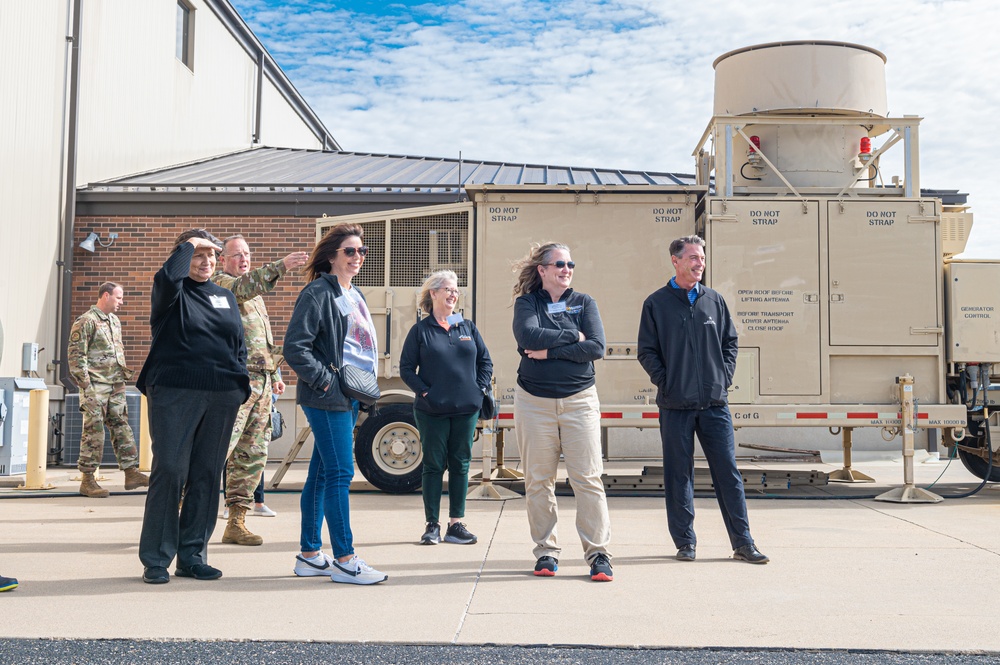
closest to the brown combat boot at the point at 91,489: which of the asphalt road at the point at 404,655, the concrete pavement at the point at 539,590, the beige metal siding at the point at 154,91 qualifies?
the concrete pavement at the point at 539,590

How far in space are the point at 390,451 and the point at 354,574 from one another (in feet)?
13.6

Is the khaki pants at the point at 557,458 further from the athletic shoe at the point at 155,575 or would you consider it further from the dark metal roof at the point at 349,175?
the dark metal roof at the point at 349,175

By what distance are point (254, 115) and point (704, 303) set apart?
1741 cm

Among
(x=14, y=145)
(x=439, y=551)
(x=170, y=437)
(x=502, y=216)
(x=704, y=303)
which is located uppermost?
(x=14, y=145)

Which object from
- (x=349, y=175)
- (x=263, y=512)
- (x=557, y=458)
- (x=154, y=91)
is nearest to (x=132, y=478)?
(x=263, y=512)

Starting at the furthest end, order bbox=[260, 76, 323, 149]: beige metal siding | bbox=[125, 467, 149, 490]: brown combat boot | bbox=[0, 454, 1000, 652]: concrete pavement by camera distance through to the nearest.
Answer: bbox=[260, 76, 323, 149]: beige metal siding, bbox=[125, 467, 149, 490]: brown combat boot, bbox=[0, 454, 1000, 652]: concrete pavement

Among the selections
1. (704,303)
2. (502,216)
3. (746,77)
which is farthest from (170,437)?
(746,77)

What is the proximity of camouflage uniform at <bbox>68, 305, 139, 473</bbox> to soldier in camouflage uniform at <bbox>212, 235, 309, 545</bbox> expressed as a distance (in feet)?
10.4

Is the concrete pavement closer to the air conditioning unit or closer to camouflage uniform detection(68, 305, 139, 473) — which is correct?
camouflage uniform detection(68, 305, 139, 473)

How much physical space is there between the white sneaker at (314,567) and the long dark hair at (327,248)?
1524 millimetres

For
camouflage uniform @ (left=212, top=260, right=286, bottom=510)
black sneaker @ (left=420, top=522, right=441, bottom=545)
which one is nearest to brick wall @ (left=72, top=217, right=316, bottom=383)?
camouflage uniform @ (left=212, top=260, right=286, bottom=510)

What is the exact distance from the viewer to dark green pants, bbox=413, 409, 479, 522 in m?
6.19

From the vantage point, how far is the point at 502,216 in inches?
352

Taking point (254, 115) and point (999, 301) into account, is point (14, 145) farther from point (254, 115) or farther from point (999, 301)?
point (999, 301)
